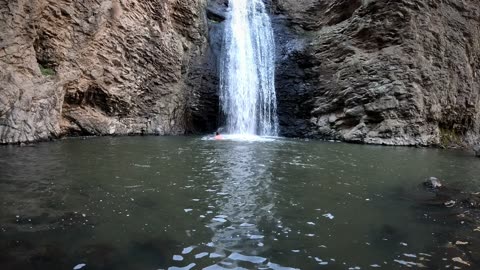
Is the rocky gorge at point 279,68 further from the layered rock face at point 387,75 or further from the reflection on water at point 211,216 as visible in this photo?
the reflection on water at point 211,216

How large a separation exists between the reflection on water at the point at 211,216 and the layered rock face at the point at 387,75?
32.7ft

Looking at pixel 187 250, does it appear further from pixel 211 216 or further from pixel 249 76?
pixel 249 76

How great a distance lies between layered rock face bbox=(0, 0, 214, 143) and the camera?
1322 centimetres

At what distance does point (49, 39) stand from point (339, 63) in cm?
1498

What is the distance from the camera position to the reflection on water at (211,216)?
3844 millimetres

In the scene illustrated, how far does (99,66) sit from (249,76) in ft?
30.2

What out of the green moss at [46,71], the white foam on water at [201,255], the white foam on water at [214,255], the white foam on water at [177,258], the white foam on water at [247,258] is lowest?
the white foam on water at [247,258]

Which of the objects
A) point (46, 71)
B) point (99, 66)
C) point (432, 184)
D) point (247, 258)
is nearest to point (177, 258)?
point (247, 258)

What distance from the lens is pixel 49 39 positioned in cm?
1538

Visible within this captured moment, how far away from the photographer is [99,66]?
1734 cm

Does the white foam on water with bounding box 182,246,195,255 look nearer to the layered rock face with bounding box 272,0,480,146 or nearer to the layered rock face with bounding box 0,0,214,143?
the layered rock face with bounding box 0,0,214,143

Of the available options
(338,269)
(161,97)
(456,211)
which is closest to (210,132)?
(161,97)

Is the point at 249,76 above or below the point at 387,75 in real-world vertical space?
above

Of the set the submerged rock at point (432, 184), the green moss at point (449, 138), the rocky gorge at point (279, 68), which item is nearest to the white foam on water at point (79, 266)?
the submerged rock at point (432, 184)
